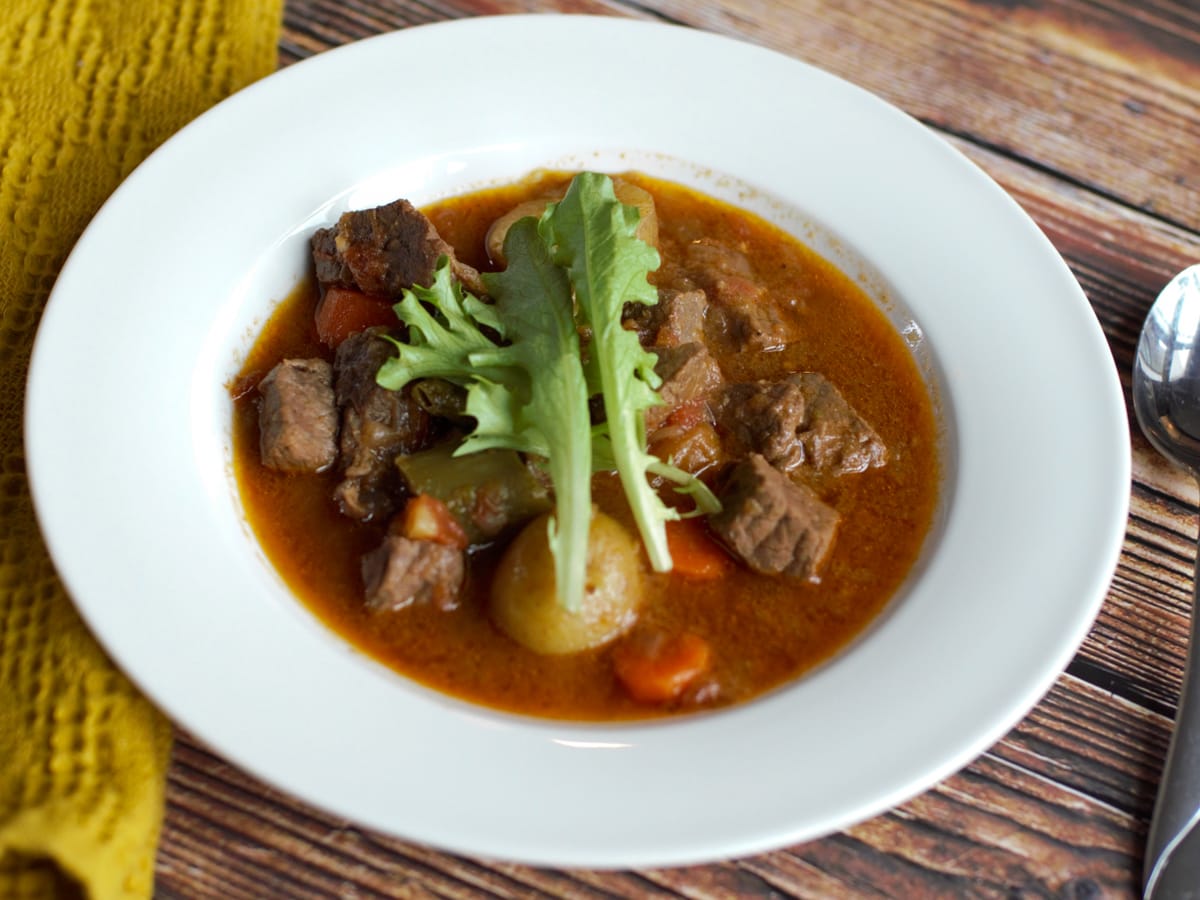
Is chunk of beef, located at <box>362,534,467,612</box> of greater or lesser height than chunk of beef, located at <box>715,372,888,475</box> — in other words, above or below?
below

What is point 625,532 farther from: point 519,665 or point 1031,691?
point 1031,691

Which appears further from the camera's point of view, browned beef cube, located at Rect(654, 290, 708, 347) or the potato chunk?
browned beef cube, located at Rect(654, 290, 708, 347)

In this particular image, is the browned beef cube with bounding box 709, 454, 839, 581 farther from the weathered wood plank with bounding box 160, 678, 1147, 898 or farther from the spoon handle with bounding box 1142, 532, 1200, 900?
the spoon handle with bounding box 1142, 532, 1200, 900

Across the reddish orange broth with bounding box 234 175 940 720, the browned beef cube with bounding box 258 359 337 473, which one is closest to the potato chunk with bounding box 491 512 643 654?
the reddish orange broth with bounding box 234 175 940 720

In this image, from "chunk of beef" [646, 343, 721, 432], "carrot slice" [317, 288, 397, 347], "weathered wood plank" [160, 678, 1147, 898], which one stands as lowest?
"weathered wood plank" [160, 678, 1147, 898]

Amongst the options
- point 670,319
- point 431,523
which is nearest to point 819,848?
point 431,523

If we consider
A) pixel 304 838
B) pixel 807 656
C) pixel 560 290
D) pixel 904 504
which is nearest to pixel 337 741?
pixel 304 838

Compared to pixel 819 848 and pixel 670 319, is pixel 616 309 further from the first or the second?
pixel 819 848

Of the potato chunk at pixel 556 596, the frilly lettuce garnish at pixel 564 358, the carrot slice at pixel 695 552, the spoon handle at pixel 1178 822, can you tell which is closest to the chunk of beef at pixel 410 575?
the potato chunk at pixel 556 596
